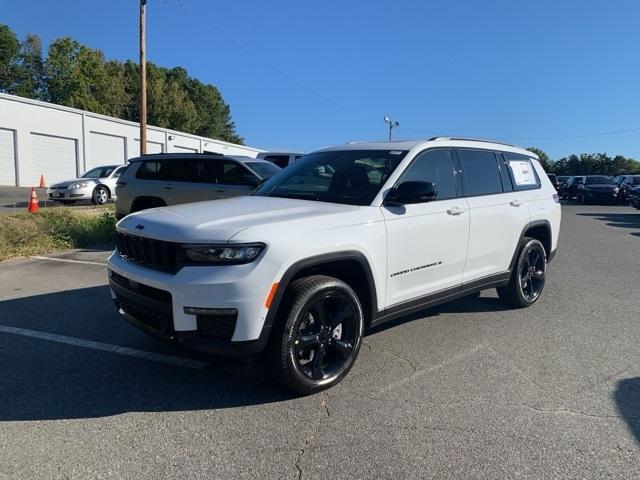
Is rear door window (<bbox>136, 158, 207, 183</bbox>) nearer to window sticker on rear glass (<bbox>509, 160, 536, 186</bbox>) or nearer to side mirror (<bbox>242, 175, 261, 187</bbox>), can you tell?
side mirror (<bbox>242, 175, 261, 187</bbox>)

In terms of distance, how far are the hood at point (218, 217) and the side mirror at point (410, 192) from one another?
361 millimetres

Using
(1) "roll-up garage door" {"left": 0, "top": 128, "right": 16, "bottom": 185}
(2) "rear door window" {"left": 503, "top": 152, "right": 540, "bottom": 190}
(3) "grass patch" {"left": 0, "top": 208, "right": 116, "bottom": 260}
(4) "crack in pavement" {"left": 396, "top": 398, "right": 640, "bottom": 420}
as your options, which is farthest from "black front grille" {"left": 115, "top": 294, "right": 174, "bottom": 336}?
(1) "roll-up garage door" {"left": 0, "top": 128, "right": 16, "bottom": 185}

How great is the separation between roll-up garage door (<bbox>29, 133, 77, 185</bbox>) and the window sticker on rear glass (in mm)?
31677

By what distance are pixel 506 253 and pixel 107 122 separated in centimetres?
3656

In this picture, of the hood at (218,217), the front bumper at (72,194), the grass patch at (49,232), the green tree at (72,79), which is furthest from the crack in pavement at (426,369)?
the green tree at (72,79)

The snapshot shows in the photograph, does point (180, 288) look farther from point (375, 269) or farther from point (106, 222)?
point (106, 222)

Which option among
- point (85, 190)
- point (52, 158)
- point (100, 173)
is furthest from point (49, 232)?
point (52, 158)

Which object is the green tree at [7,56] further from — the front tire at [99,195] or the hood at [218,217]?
the hood at [218,217]

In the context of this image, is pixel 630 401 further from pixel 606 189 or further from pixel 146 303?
pixel 606 189

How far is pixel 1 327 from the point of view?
5156 mm

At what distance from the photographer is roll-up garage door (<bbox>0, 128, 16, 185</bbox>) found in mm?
29141

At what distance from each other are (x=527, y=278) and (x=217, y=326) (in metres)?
4.15

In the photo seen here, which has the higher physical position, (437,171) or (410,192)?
(437,171)

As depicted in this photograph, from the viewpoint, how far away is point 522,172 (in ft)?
20.1
